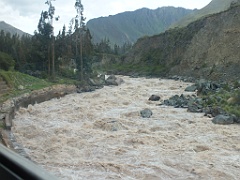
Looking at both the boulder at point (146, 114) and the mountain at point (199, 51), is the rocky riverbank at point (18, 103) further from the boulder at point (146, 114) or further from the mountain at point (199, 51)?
the mountain at point (199, 51)

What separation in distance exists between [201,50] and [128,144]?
37.3 metres

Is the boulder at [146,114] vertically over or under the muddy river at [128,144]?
over

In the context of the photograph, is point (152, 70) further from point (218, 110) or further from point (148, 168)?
point (148, 168)

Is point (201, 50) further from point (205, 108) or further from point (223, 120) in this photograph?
point (223, 120)

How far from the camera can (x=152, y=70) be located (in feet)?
182

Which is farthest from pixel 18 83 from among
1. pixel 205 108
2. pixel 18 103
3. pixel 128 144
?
pixel 128 144

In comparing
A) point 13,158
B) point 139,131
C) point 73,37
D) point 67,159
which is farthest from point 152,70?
point 13,158

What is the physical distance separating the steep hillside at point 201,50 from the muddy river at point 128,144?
20647mm

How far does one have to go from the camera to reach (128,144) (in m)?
12.9

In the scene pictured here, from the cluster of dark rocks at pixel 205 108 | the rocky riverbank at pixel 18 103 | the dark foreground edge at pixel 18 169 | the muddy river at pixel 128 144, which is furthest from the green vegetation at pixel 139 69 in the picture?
the dark foreground edge at pixel 18 169

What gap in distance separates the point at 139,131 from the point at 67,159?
4753mm

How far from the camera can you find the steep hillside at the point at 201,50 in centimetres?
3944

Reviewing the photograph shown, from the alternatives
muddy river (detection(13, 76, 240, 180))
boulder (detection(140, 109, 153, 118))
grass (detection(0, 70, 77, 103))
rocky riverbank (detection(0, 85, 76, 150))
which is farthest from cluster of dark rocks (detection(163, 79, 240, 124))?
grass (detection(0, 70, 77, 103))

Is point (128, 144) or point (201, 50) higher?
point (201, 50)
